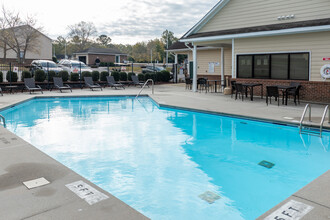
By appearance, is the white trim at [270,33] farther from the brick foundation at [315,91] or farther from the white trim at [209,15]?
the brick foundation at [315,91]

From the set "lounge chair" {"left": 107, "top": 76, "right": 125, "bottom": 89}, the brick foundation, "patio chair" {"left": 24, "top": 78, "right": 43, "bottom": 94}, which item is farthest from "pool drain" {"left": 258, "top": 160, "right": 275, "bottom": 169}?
"lounge chair" {"left": 107, "top": 76, "right": 125, "bottom": 89}

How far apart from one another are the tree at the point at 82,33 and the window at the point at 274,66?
58.9m

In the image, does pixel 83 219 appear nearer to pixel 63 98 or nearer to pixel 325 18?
pixel 325 18

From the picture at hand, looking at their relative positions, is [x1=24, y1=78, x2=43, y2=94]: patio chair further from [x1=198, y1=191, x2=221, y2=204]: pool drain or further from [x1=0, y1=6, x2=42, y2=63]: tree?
[x1=0, y1=6, x2=42, y2=63]: tree

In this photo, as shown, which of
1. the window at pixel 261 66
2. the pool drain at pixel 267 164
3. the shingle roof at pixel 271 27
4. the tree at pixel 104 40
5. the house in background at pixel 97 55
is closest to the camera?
the pool drain at pixel 267 164

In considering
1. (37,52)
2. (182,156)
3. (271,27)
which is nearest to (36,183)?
(182,156)

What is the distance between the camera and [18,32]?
4312 cm

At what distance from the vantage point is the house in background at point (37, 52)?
150ft

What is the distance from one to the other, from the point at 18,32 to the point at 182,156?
142 ft

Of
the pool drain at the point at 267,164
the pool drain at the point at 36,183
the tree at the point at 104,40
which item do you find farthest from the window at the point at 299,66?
the tree at the point at 104,40

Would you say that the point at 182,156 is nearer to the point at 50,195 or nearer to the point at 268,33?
the point at 50,195

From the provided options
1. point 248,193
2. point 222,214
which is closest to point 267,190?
point 248,193

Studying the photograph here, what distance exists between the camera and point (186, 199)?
475 centimetres

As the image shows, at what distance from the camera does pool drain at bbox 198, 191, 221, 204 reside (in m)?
4.71
